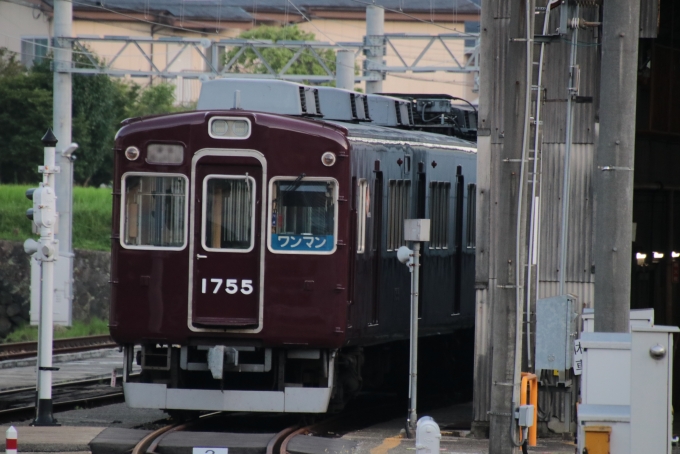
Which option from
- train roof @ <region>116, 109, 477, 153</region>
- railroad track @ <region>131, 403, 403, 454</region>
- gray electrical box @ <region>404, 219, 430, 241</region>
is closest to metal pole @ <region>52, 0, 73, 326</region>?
railroad track @ <region>131, 403, 403, 454</region>

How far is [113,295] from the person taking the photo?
40.5ft

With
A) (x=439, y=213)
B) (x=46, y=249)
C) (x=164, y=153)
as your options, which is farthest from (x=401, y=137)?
(x=46, y=249)

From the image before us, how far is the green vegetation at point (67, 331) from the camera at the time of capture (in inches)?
1024

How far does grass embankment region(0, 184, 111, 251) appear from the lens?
106ft

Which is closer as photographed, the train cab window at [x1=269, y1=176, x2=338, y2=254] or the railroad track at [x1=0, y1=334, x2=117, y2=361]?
the train cab window at [x1=269, y1=176, x2=338, y2=254]

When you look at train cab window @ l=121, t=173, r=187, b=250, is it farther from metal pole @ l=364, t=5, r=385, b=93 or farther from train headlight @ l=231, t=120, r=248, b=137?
metal pole @ l=364, t=5, r=385, b=93

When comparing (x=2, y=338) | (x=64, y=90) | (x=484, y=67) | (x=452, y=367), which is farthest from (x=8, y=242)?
(x=484, y=67)

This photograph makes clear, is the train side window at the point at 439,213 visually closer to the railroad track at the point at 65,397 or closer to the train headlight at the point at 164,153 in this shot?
the train headlight at the point at 164,153

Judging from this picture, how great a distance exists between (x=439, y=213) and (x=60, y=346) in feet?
36.8

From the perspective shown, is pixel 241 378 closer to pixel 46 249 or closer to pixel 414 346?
pixel 414 346

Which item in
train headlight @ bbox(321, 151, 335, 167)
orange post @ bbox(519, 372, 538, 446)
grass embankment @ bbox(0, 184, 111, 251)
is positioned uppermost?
train headlight @ bbox(321, 151, 335, 167)

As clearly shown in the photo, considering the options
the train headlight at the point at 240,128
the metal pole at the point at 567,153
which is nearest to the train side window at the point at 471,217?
the metal pole at the point at 567,153

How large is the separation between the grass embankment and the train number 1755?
19847 millimetres

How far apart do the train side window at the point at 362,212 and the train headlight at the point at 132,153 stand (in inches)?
85.1
